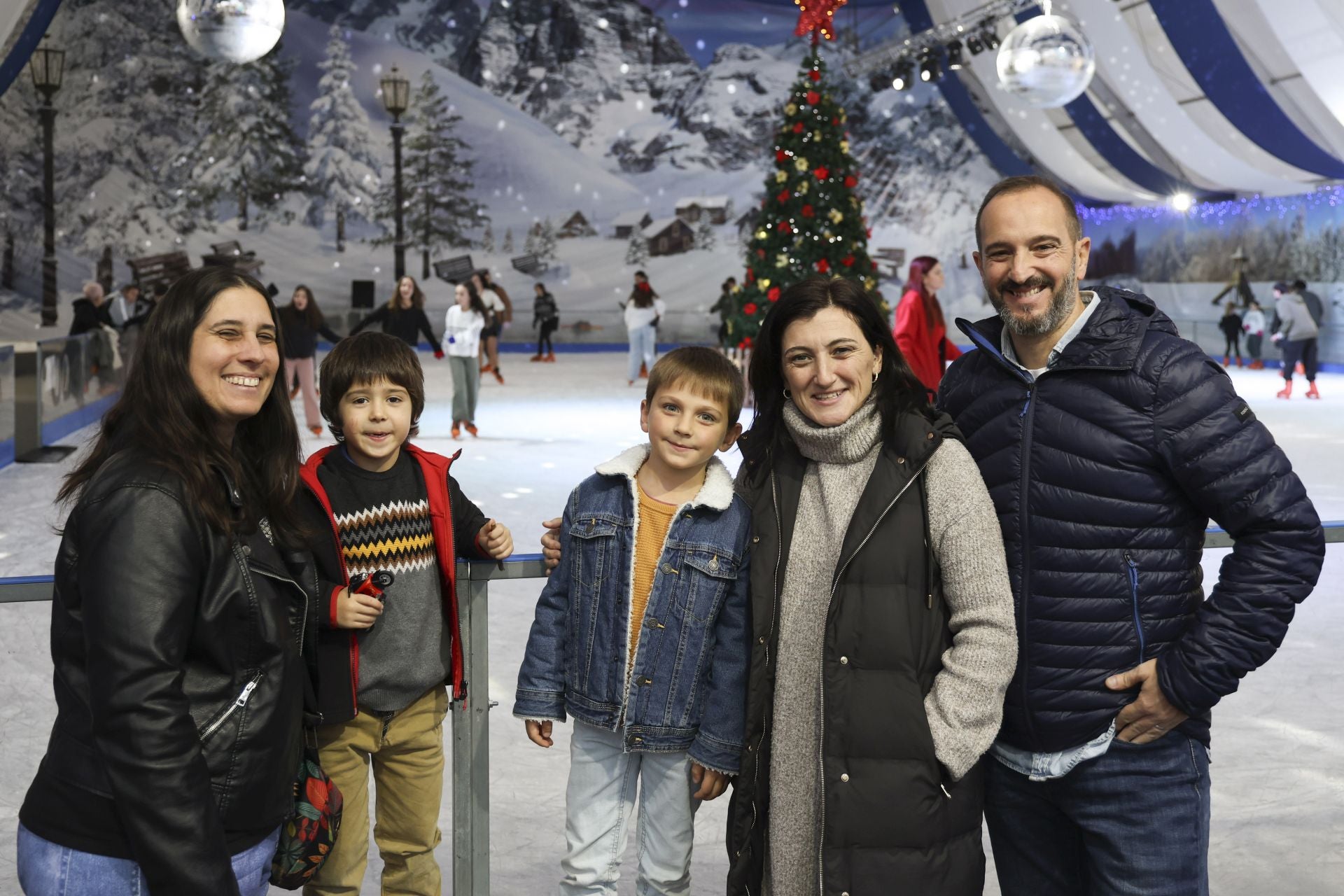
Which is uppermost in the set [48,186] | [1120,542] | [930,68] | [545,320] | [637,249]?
[930,68]

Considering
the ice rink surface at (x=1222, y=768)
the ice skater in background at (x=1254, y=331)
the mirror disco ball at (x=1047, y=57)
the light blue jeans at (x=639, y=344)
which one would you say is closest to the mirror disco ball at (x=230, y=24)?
the ice rink surface at (x=1222, y=768)

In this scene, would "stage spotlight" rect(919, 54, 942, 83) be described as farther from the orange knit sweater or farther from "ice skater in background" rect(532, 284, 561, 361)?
the orange knit sweater

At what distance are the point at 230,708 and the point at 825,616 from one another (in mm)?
706

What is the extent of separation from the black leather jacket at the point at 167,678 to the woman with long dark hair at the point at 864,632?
61cm

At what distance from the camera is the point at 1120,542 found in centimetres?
150

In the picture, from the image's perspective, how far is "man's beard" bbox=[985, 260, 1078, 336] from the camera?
1.54 meters

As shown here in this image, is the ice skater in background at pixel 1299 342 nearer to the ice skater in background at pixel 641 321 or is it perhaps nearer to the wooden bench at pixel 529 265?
the ice skater in background at pixel 641 321

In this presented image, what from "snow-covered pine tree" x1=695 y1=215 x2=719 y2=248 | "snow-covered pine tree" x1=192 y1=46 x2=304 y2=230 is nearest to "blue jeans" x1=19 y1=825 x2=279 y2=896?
"snow-covered pine tree" x1=192 y1=46 x2=304 y2=230

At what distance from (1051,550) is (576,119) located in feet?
70.8

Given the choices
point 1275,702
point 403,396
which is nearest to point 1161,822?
point 403,396

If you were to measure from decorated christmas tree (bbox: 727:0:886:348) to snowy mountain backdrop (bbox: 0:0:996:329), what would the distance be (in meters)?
12.5

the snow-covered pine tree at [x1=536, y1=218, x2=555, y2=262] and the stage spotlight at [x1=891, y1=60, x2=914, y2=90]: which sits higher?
the stage spotlight at [x1=891, y1=60, x2=914, y2=90]

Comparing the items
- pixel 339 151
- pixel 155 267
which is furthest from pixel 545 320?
pixel 155 267

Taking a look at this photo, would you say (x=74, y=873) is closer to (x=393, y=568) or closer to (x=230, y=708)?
(x=230, y=708)
